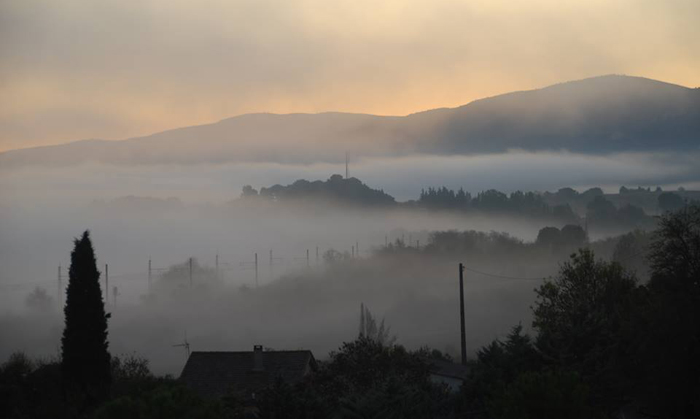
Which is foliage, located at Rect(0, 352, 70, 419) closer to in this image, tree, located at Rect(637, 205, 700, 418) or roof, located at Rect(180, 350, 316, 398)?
roof, located at Rect(180, 350, 316, 398)

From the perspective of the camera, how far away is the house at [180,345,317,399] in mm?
42281

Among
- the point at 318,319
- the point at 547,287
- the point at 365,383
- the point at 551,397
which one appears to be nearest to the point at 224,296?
the point at 318,319

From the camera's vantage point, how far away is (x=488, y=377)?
103 ft

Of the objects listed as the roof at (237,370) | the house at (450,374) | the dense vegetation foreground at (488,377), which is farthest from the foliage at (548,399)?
the house at (450,374)

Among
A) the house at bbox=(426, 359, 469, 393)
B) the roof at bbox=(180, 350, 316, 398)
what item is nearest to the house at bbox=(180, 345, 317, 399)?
the roof at bbox=(180, 350, 316, 398)

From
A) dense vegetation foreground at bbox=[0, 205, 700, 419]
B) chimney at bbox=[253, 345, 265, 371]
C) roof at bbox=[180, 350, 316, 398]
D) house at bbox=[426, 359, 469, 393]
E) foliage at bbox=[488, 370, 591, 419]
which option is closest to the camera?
foliage at bbox=[488, 370, 591, 419]

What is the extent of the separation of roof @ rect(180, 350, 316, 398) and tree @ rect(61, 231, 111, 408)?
422cm

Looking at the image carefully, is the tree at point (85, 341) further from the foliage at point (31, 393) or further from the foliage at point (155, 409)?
the foliage at point (155, 409)

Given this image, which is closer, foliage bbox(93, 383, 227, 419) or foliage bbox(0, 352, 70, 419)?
foliage bbox(93, 383, 227, 419)

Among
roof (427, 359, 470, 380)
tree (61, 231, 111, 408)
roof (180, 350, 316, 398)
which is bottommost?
roof (427, 359, 470, 380)

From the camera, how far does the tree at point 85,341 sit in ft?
129

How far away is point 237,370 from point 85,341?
25.6 feet

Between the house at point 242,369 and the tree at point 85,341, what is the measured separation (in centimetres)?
426

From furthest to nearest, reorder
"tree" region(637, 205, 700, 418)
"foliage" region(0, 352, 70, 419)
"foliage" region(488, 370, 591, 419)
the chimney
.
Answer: the chimney, "foliage" region(0, 352, 70, 419), "tree" region(637, 205, 700, 418), "foliage" region(488, 370, 591, 419)
